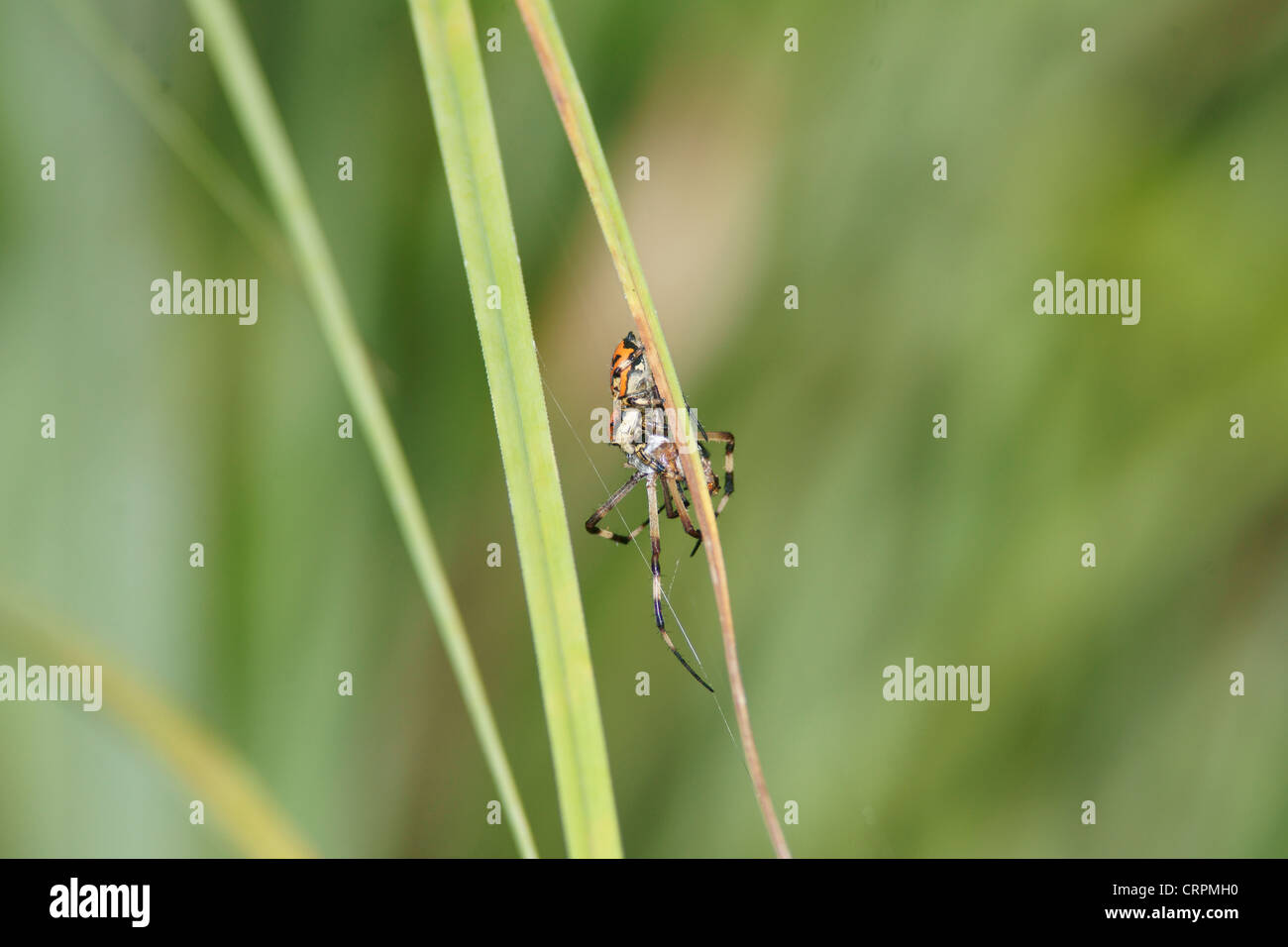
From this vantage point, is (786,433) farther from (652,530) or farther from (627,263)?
(627,263)

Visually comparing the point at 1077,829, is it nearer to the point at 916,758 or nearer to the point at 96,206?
the point at 916,758

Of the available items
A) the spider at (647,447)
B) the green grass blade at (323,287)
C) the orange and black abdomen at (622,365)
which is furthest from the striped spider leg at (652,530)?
the green grass blade at (323,287)

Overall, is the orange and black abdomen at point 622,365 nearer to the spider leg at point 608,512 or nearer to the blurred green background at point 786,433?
the blurred green background at point 786,433

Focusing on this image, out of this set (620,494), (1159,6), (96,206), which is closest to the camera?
(96,206)

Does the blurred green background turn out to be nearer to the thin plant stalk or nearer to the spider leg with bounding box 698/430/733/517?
the spider leg with bounding box 698/430/733/517

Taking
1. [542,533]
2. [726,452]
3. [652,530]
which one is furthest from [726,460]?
[542,533]

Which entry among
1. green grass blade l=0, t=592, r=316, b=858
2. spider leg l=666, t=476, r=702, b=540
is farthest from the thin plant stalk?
spider leg l=666, t=476, r=702, b=540

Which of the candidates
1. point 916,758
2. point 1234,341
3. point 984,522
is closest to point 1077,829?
point 916,758
